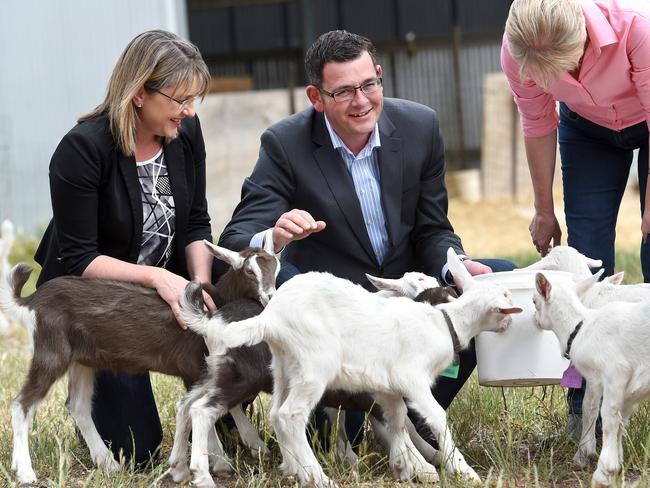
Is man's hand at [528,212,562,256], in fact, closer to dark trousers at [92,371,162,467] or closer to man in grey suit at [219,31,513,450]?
man in grey suit at [219,31,513,450]

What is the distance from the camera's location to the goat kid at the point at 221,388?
3789 millimetres

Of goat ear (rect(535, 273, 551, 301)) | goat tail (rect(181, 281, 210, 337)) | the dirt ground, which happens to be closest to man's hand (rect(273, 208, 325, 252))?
goat tail (rect(181, 281, 210, 337))

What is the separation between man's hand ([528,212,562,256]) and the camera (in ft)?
16.5

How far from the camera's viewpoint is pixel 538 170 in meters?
4.97

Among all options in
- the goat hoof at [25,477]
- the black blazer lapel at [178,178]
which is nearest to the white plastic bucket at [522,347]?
the black blazer lapel at [178,178]

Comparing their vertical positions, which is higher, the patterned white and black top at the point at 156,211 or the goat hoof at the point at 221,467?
the patterned white and black top at the point at 156,211

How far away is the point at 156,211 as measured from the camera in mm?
4555

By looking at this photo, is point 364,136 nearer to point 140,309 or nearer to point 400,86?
point 140,309

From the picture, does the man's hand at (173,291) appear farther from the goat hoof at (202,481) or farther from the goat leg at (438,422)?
the goat leg at (438,422)

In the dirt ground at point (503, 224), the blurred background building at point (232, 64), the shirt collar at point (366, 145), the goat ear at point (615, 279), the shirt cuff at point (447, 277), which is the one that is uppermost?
the shirt collar at point (366, 145)

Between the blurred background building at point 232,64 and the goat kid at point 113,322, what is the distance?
9.02 meters

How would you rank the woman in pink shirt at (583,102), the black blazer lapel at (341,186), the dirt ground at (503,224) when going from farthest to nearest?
1. the dirt ground at (503,224)
2. the black blazer lapel at (341,186)
3. the woman in pink shirt at (583,102)

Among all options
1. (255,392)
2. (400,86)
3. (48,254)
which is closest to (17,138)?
(400,86)

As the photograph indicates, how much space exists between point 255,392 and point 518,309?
95cm
